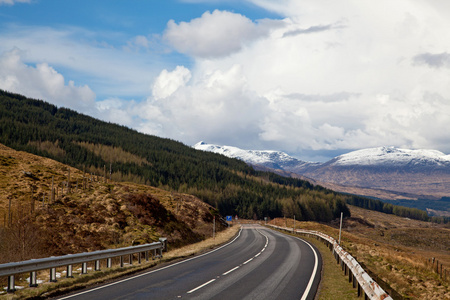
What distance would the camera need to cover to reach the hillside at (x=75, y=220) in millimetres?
26281

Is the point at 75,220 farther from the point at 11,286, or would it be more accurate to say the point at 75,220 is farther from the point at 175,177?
the point at 175,177

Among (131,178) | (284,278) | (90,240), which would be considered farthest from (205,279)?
(131,178)

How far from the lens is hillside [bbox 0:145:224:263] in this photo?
26281 millimetres

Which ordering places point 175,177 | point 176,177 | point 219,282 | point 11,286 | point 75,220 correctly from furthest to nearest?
point 176,177 < point 175,177 < point 75,220 < point 219,282 < point 11,286

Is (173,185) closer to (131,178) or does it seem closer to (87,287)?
(131,178)

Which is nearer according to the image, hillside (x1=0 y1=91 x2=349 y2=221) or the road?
the road

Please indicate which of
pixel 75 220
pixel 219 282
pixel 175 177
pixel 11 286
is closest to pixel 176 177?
pixel 175 177

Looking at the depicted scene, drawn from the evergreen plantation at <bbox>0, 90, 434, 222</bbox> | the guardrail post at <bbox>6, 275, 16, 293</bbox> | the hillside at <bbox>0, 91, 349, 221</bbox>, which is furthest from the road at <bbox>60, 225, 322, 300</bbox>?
the hillside at <bbox>0, 91, 349, 221</bbox>

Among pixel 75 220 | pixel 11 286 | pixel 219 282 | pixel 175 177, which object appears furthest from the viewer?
pixel 175 177

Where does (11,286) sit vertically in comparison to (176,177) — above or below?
below

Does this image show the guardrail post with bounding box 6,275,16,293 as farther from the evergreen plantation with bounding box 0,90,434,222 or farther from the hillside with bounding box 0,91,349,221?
the hillside with bounding box 0,91,349,221

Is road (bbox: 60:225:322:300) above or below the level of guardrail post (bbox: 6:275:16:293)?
below

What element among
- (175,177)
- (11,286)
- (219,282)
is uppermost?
(175,177)

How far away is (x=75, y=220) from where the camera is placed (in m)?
38.7
